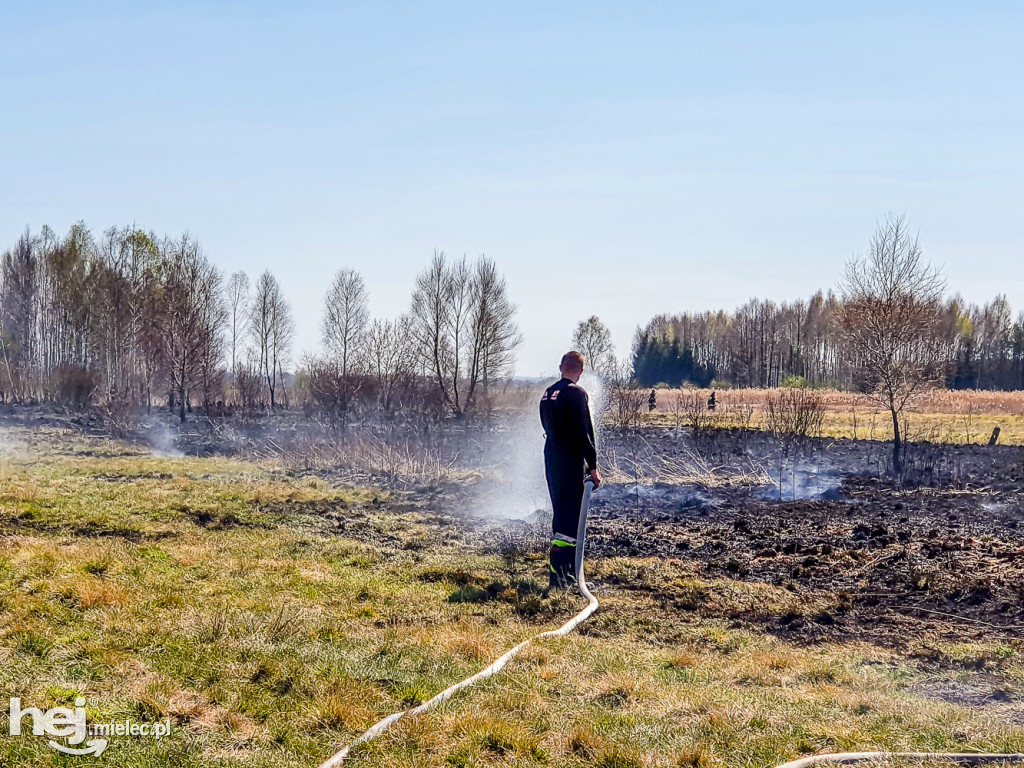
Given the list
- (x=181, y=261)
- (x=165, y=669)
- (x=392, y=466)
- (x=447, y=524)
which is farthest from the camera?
(x=181, y=261)

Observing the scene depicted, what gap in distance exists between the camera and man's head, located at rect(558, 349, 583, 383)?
7.62 meters

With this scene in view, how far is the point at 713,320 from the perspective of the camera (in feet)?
362

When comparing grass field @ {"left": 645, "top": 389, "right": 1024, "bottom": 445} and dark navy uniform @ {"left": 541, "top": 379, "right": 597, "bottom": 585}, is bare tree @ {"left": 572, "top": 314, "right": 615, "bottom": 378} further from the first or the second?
dark navy uniform @ {"left": 541, "top": 379, "right": 597, "bottom": 585}

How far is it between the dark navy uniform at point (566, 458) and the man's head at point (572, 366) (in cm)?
8

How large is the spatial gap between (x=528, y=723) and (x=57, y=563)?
17.1 feet

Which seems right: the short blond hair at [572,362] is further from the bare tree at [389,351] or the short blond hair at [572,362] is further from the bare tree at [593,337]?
the bare tree at [593,337]

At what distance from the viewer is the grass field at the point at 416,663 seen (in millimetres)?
3814

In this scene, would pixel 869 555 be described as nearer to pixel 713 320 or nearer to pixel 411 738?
pixel 411 738

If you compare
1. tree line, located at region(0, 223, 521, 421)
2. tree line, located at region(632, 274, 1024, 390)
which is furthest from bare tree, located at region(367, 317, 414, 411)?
tree line, located at region(632, 274, 1024, 390)

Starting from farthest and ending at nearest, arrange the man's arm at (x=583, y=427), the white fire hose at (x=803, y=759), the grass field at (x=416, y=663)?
the man's arm at (x=583, y=427) < the grass field at (x=416, y=663) < the white fire hose at (x=803, y=759)

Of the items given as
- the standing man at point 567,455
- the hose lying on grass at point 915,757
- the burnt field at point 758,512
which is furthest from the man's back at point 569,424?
the hose lying on grass at point 915,757

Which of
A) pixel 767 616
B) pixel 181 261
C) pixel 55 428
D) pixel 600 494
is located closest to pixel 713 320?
pixel 181 261

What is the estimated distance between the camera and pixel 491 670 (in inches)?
193

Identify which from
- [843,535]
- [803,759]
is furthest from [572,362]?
[843,535]
